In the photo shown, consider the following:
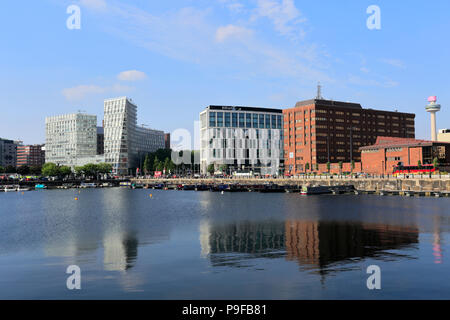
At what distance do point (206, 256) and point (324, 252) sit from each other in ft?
38.8

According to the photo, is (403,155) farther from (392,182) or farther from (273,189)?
(273,189)

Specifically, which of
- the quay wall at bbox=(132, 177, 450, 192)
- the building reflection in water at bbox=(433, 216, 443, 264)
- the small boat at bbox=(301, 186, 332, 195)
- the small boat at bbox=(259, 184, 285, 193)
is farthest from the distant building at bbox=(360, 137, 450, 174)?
the building reflection in water at bbox=(433, 216, 443, 264)

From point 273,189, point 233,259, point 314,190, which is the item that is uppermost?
point 314,190

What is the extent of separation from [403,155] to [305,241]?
14111 cm

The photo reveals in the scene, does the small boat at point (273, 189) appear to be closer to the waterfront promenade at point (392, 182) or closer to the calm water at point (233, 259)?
the waterfront promenade at point (392, 182)

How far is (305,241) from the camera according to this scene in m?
45.2

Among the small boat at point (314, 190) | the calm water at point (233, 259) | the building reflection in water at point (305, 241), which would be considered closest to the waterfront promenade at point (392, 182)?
the small boat at point (314, 190)

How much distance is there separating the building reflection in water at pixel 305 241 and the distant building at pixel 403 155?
119055 millimetres

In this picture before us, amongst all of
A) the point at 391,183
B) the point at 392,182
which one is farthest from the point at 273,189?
the point at 392,182

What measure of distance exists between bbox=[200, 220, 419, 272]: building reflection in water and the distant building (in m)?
119

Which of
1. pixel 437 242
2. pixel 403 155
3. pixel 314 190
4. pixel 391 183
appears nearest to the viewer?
pixel 437 242

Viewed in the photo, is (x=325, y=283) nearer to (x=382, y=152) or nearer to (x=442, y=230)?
(x=442, y=230)

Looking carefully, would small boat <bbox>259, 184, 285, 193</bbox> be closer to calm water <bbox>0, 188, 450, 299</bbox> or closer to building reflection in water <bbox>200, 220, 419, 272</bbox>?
calm water <bbox>0, 188, 450, 299</bbox>

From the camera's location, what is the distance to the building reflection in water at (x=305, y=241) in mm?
36562
